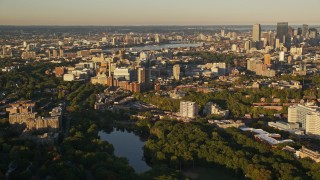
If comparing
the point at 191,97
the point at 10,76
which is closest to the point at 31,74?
the point at 10,76

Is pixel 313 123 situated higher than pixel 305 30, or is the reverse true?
pixel 305 30

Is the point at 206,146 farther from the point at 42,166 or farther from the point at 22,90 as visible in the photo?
the point at 22,90

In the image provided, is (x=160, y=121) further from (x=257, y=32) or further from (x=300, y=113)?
(x=257, y=32)

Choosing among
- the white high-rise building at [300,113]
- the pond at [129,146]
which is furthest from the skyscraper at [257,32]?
the pond at [129,146]

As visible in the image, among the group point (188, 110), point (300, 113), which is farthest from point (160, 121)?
point (300, 113)

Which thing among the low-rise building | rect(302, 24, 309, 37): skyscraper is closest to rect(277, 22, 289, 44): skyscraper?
rect(302, 24, 309, 37): skyscraper

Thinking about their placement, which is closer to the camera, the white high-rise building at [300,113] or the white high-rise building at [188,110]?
the white high-rise building at [300,113]

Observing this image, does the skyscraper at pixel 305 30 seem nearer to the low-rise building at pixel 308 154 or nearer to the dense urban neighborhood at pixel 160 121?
the dense urban neighborhood at pixel 160 121
